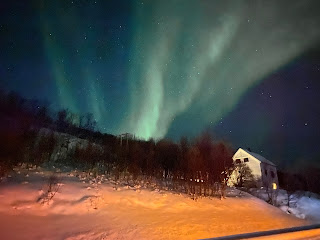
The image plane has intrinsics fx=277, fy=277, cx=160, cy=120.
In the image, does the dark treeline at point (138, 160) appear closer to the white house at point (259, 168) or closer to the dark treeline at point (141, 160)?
the dark treeline at point (141, 160)

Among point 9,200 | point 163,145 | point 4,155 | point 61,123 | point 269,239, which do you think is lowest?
point 269,239

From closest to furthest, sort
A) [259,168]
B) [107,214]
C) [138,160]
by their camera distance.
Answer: [107,214]
[138,160]
[259,168]

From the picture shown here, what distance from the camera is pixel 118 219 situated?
11.7m

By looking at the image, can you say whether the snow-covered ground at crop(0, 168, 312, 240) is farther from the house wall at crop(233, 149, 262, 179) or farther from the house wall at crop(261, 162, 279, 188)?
the house wall at crop(261, 162, 279, 188)

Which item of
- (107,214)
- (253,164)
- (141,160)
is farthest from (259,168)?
(107,214)

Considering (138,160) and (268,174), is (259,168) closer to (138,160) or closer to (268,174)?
(268,174)

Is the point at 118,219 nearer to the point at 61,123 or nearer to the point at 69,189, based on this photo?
the point at 69,189

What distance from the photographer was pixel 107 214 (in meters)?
12.1

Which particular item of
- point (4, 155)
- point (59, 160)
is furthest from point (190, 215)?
point (59, 160)

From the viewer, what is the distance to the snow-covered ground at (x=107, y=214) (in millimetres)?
9656

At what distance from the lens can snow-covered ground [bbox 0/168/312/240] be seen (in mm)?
9656

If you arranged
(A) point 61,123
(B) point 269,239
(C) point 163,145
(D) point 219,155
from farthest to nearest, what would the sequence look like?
(A) point 61,123, (C) point 163,145, (D) point 219,155, (B) point 269,239

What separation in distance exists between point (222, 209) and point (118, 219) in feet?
25.5

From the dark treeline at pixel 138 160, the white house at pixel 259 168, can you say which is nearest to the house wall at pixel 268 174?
the white house at pixel 259 168
